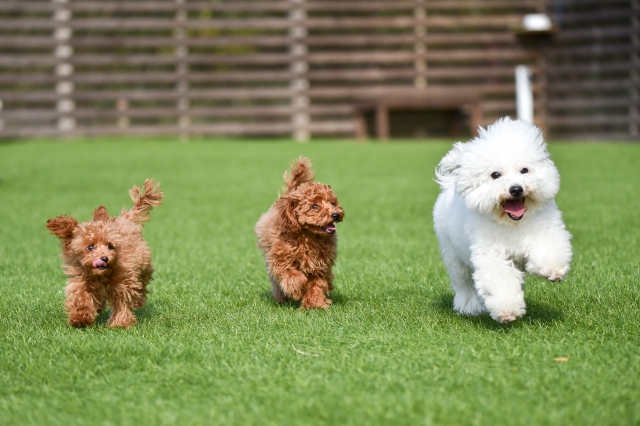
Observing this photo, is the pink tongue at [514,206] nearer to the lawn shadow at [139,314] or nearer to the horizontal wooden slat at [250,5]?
the lawn shadow at [139,314]

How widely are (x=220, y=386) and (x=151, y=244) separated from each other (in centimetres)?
400

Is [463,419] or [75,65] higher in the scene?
[75,65]

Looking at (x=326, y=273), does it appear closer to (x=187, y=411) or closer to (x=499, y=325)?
(x=499, y=325)

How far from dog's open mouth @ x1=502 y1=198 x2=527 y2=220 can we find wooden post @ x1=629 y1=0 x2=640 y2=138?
12.6 metres

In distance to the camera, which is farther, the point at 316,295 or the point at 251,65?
the point at 251,65

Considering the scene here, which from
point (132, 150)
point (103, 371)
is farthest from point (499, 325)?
point (132, 150)

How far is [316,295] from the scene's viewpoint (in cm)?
477

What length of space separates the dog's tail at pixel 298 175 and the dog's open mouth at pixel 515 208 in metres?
1.43

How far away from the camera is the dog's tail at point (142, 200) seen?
4.79 m

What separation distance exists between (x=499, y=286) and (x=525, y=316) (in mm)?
509

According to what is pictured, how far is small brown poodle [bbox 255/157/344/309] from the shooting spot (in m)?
4.72

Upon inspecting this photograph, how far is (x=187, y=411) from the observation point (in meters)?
3.11

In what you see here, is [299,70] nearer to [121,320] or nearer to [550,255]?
[121,320]

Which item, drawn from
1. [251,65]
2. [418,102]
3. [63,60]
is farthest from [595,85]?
[63,60]
